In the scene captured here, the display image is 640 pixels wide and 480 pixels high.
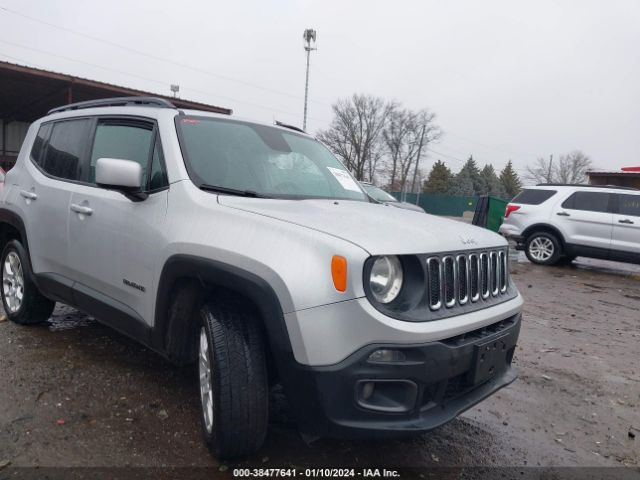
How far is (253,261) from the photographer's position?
2373 mm

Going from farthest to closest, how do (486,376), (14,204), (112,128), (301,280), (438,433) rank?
(14,204) < (112,128) < (438,433) < (486,376) < (301,280)

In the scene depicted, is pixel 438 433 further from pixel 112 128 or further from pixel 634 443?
pixel 112 128

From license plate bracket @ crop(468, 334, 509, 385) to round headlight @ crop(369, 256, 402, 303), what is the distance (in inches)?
20.4

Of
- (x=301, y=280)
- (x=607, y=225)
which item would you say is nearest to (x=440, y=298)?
(x=301, y=280)

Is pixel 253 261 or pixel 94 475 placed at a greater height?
pixel 253 261

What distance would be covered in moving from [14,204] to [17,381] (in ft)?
5.40

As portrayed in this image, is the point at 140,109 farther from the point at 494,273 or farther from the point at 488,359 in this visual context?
the point at 488,359

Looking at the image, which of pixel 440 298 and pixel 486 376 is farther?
pixel 486 376

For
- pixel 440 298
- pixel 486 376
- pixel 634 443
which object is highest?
pixel 440 298

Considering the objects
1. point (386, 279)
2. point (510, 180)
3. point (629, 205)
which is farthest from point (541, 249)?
point (510, 180)

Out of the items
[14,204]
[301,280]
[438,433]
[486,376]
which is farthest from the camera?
[14,204]

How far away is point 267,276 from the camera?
2312 millimetres

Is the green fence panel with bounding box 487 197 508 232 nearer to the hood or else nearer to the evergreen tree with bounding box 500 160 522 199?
the hood

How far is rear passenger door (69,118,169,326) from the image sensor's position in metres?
2.99
